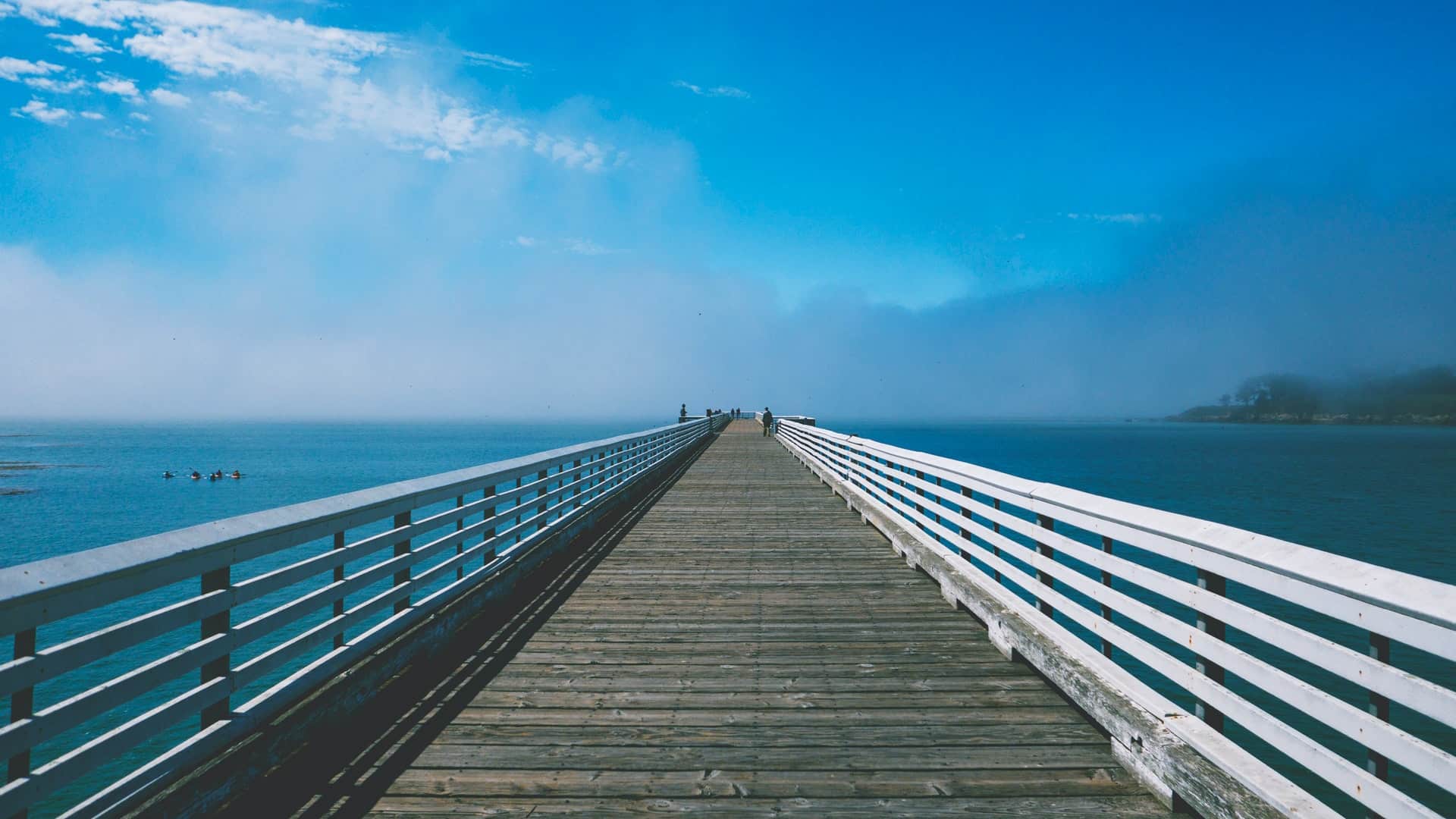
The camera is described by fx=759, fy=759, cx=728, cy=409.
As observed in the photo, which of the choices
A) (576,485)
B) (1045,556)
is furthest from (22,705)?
(576,485)

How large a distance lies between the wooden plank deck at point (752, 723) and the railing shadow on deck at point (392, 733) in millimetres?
26

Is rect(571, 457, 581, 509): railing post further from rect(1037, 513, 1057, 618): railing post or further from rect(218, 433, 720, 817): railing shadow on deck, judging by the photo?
rect(1037, 513, 1057, 618): railing post

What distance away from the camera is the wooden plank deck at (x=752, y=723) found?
3.48m

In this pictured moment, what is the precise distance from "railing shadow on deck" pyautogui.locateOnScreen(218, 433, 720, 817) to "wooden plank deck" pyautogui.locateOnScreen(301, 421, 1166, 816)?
3 centimetres

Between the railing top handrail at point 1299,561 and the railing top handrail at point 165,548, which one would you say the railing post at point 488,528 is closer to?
the railing top handrail at point 165,548

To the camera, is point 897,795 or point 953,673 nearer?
point 897,795

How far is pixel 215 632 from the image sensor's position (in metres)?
3.36

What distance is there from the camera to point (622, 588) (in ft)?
25.0

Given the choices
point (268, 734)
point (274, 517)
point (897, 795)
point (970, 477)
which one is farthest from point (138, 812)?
point (970, 477)

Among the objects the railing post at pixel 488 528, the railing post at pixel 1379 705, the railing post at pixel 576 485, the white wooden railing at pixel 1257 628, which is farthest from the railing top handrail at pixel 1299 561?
the railing post at pixel 576 485

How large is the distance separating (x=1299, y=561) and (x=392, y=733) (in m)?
4.31

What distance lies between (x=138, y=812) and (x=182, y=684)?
1542cm

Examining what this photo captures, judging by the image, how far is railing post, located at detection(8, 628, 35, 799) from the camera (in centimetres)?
242

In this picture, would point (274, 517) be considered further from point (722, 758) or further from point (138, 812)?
point (722, 758)
